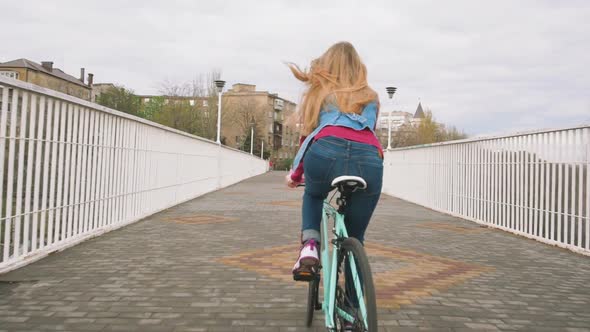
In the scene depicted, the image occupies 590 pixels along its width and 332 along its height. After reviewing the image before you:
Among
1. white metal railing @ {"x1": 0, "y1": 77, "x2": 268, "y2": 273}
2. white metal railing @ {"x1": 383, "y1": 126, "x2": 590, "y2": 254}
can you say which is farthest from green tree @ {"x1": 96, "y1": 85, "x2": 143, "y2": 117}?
white metal railing @ {"x1": 383, "y1": 126, "x2": 590, "y2": 254}

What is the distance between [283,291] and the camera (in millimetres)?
4086

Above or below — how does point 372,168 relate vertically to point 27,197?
above

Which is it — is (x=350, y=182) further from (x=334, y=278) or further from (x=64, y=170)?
(x=64, y=170)

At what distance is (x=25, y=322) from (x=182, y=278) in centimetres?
151

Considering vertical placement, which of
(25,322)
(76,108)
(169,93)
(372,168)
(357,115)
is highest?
(169,93)

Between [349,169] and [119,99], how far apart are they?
66.6 metres

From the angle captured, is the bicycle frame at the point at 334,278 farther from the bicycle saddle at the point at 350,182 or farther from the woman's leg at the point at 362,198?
the bicycle saddle at the point at 350,182

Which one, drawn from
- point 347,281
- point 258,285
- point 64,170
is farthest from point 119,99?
point 347,281

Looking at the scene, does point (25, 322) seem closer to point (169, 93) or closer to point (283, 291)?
point (283, 291)

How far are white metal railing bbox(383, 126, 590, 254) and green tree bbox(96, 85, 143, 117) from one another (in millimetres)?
57747

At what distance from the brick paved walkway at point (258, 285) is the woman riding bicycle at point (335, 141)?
929 mm

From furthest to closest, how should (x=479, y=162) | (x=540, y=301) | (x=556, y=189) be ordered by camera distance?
(x=479, y=162) → (x=556, y=189) → (x=540, y=301)

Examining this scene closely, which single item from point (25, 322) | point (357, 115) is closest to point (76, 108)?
point (25, 322)

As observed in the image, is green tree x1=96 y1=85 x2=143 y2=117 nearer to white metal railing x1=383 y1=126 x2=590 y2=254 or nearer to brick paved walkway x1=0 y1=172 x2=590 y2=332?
white metal railing x1=383 y1=126 x2=590 y2=254
